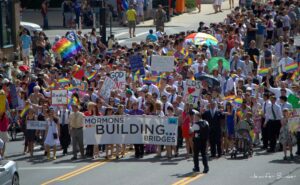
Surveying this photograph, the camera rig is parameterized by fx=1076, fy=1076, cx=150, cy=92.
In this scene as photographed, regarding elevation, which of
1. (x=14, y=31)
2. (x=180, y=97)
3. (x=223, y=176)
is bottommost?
(x=223, y=176)

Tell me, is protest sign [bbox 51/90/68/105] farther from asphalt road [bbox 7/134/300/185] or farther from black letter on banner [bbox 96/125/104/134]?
black letter on banner [bbox 96/125/104/134]

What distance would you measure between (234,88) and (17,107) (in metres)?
6.47

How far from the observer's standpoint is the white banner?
27844 millimetres

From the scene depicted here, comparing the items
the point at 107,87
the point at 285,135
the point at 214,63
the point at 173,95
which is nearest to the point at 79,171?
the point at 173,95

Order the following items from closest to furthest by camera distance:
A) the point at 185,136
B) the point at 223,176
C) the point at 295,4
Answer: the point at 223,176, the point at 185,136, the point at 295,4

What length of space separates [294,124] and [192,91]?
378cm

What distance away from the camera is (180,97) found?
2872 centimetres

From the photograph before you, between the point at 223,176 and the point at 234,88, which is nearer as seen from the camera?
the point at 223,176

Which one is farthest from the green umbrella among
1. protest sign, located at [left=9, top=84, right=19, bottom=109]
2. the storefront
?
the storefront

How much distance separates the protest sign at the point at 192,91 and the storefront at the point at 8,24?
15.8 meters

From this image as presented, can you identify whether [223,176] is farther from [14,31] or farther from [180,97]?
[14,31]

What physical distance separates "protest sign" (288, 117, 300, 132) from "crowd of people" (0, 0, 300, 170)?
76 mm

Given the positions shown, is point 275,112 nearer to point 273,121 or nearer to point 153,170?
point 273,121

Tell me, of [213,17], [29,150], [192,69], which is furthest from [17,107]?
[213,17]
